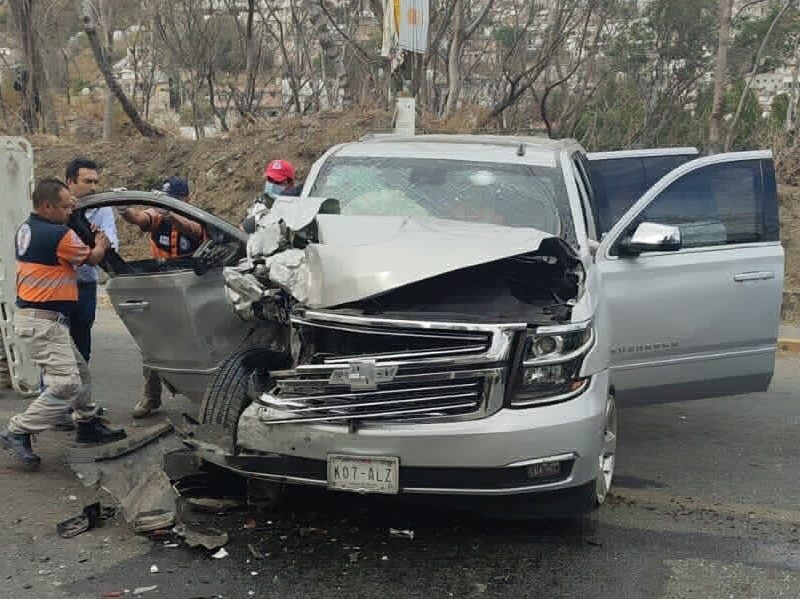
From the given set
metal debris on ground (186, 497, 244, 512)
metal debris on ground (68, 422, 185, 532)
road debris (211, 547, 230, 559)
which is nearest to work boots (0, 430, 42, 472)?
metal debris on ground (68, 422, 185, 532)

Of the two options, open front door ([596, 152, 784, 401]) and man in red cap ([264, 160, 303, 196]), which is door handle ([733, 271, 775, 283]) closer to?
open front door ([596, 152, 784, 401])

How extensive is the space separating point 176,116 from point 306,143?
11561 millimetres

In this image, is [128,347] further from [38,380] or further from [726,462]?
[726,462]

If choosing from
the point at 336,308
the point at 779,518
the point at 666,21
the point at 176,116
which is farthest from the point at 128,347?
the point at 666,21

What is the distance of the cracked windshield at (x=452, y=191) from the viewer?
5.54 m

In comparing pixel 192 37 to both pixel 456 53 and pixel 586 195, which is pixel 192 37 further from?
pixel 586 195

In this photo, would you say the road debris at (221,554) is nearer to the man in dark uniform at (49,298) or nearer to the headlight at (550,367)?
the headlight at (550,367)

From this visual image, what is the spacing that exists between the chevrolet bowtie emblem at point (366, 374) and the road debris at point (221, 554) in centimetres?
101

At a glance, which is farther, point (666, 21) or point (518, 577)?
point (666, 21)

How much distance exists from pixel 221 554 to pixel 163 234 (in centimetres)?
276

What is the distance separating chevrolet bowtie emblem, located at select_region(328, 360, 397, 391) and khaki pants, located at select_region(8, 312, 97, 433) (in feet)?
7.04

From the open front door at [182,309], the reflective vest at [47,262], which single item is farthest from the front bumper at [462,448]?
the reflective vest at [47,262]

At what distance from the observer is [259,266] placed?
491cm

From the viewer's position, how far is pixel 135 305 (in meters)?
5.49
